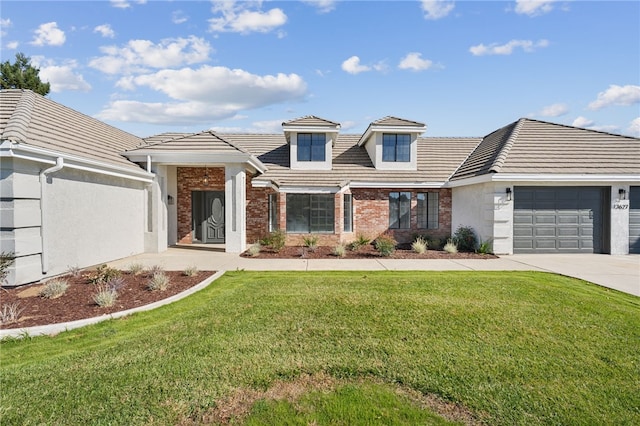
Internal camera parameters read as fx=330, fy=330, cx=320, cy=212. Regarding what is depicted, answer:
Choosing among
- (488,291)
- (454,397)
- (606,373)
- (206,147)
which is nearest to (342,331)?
(454,397)

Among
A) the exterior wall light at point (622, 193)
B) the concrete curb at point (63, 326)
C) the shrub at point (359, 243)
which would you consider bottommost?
the concrete curb at point (63, 326)

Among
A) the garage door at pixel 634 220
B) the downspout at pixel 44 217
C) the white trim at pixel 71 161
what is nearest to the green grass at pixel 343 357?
the downspout at pixel 44 217

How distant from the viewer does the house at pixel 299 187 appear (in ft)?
29.3

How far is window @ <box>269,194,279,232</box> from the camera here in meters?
15.6

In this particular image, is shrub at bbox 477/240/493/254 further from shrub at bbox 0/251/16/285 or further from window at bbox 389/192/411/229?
shrub at bbox 0/251/16/285

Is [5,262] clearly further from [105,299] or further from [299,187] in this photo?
[299,187]

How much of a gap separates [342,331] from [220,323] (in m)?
2.12

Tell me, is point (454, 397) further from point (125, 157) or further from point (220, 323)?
point (125, 157)

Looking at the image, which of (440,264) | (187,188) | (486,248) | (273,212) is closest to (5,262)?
(187,188)

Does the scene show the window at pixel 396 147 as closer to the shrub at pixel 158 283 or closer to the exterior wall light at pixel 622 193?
the exterior wall light at pixel 622 193

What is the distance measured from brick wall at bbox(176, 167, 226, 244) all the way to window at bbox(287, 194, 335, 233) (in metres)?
4.19

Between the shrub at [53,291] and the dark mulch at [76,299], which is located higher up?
the shrub at [53,291]

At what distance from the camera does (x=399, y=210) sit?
16703 mm

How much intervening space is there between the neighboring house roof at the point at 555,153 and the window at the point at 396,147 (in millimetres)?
2773
